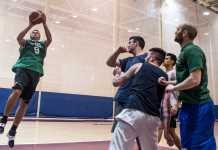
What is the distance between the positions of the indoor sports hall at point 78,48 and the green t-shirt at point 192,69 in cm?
390

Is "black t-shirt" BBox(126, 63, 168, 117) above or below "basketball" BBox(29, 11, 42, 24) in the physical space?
below

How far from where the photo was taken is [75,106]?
7.11 metres

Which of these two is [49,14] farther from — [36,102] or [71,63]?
[36,102]

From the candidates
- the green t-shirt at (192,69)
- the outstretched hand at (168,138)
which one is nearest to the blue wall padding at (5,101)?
the outstretched hand at (168,138)

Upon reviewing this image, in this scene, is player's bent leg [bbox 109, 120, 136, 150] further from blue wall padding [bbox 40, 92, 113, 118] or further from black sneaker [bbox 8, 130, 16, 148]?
blue wall padding [bbox 40, 92, 113, 118]

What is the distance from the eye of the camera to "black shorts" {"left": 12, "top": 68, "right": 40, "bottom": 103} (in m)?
3.12

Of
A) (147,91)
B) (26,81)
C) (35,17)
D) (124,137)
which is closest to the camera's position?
(124,137)

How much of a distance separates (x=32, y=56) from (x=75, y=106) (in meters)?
3.92

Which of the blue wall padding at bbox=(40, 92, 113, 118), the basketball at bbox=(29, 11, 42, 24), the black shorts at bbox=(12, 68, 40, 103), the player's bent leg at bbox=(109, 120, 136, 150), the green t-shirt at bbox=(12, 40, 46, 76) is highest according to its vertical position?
the basketball at bbox=(29, 11, 42, 24)

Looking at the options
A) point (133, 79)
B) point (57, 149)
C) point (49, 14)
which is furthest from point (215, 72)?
point (133, 79)

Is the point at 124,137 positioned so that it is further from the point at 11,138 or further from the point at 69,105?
the point at 69,105

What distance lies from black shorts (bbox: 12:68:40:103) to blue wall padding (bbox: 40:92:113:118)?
341 centimetres

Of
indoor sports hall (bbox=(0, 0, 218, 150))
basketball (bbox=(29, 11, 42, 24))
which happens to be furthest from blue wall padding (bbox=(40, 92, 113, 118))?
basketball (bbox=(29, 11, 42, 24))

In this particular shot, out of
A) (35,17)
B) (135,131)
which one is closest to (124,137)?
(135,131)
